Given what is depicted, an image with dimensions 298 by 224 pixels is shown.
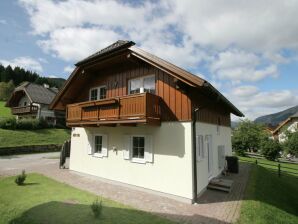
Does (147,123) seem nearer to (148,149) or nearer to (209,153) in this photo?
(148,149)

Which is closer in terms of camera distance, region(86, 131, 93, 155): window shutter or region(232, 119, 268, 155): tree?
region(86, 131, 93, 155): window shutter

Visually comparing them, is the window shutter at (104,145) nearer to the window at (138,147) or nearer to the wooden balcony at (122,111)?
the wooden balcony at (122,111)

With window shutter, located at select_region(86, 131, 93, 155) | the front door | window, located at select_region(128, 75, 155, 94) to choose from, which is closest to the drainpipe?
the front door

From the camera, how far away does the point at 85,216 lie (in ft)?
23.8

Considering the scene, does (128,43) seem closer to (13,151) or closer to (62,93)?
(62,93)

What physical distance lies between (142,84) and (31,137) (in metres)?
24.3

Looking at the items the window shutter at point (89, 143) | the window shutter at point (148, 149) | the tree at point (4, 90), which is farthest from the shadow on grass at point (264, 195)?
the tree at point (4, 90)

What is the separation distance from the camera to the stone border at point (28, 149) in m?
23.4

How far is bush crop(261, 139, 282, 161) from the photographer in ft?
94.1

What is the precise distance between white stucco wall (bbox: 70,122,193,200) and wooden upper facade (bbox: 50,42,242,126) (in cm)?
71

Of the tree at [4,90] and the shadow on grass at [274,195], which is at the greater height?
the tree at [4,90]

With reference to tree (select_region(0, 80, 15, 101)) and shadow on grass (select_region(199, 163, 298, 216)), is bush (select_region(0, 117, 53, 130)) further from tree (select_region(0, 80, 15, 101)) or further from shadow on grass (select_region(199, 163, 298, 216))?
tree (select_region(0, 80, 15, 101))

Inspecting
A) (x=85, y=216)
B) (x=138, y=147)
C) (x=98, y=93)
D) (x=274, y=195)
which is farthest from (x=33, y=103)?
(x=274, y=195)

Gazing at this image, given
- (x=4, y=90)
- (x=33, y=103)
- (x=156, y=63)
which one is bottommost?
(x=156, y=63)
